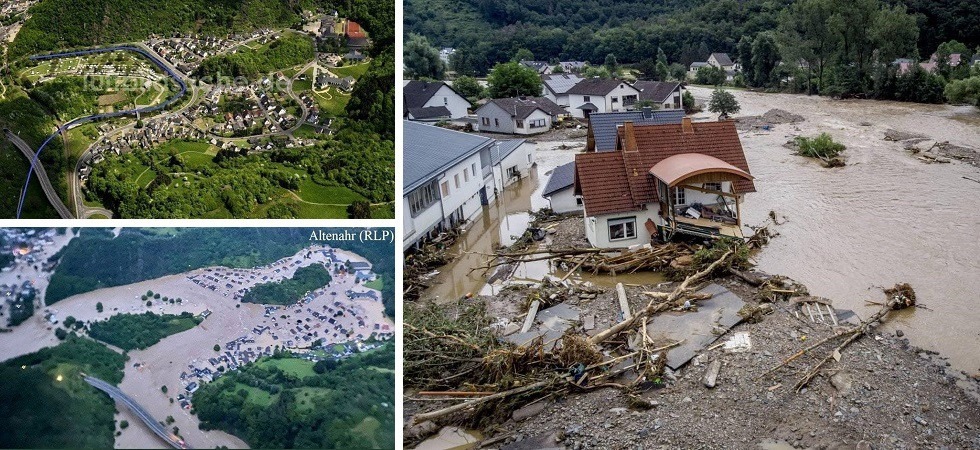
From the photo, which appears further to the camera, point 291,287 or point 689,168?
point 689,168

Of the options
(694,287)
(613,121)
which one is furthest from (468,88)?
(694,287)

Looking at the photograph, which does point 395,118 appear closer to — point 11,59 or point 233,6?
point 233,6

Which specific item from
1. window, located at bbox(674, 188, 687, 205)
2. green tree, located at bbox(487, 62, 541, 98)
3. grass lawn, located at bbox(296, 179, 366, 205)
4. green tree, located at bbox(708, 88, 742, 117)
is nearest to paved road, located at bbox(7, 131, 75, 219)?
grass lawn, located at bbox(296, 179, 366, 205)

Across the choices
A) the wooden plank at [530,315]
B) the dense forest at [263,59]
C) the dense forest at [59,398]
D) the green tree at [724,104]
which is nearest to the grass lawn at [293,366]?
the dense forest at [59,398]

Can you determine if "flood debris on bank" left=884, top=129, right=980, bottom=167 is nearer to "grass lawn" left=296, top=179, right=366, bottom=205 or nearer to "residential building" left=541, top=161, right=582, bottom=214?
"residential building" left=541, top=161, right=582, bottom=214

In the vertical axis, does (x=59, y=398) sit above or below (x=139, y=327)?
below

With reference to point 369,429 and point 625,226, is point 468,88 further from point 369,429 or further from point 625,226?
point 369,429
